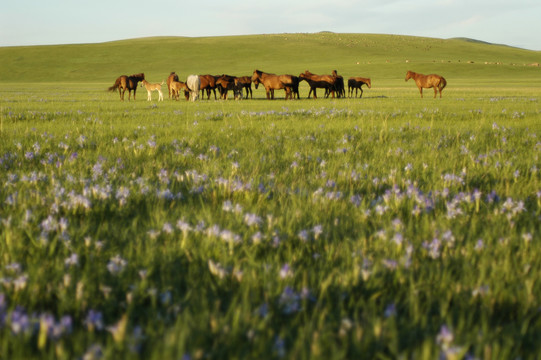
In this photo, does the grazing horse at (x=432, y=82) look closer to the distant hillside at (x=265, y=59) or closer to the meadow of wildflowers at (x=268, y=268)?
the meadow of wildflowers at (x=268, y=268)

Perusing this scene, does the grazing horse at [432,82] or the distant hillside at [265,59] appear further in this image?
the distant hillside at [265,59]

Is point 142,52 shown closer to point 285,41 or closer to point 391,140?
point 285,41

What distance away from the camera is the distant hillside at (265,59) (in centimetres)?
8850

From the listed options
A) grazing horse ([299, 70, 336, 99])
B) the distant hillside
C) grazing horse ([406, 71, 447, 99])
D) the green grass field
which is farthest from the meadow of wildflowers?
the distant hillside

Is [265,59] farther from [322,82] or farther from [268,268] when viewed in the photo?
[268,268]

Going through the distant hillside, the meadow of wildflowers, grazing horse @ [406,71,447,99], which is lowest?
the meadow of wildflowers

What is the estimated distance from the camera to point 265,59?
353ft

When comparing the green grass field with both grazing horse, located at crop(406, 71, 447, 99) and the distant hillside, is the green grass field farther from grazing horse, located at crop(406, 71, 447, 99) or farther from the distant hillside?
the distant hillside

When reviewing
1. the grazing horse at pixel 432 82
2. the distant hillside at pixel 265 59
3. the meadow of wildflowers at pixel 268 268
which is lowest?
the meadow of wildflowers at pixel 268 268

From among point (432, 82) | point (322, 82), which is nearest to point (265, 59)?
point (322, 82)

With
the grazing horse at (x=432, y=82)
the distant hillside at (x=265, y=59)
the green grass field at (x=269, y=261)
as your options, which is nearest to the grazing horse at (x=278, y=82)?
the grazing horse at (x=432, y=82)

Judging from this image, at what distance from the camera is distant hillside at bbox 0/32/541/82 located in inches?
3484

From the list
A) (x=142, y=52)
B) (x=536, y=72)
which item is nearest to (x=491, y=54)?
(x=536, y=72)

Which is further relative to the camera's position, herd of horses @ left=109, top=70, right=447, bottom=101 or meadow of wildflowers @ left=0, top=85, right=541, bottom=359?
herd of horses @ left=109, top=70, right=447, bottom=101
